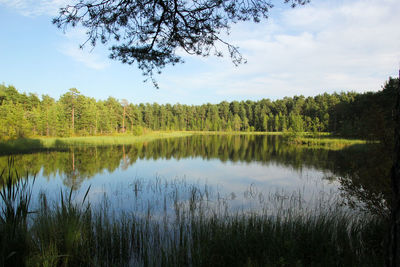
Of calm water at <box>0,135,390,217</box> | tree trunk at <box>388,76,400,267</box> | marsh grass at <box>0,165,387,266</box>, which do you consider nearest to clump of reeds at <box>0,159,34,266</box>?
marsh grass at <box>0,165,387,266</box>

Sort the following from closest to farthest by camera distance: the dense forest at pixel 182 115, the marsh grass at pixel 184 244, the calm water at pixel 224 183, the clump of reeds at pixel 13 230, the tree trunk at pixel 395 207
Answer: the tree trunk at pixel 395 207 → the clump of reeds at pixel 13 230 → the marsh grass at pixel 184 244 → the calm water at pixel 224 183 → the dense forest at pixel 182 115

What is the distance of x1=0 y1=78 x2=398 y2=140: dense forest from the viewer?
78.0 feet

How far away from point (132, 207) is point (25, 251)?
4242 millimetres

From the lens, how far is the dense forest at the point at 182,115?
2378 cm

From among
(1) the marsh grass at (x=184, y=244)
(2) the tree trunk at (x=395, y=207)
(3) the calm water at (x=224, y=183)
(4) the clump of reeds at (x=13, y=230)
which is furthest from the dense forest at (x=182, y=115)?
(4) the clump of reeds at (x=13, y=230)

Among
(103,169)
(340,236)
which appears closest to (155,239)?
(340,236)

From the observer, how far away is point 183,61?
551cm

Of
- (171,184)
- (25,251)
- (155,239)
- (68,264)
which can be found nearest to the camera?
(25,251)

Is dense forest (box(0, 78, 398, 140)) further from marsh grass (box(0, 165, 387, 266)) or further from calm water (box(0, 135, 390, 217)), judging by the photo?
marsh grass (box(0, 165, 387, 266))

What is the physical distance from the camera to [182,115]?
96438mm

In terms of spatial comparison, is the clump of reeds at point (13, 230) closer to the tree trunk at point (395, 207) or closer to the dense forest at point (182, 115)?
the tree trunk at point (395, 207)

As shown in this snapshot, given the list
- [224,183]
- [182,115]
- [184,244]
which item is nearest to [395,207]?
[184,244]

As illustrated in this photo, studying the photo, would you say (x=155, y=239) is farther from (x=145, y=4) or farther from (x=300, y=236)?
(x=145, y=4)

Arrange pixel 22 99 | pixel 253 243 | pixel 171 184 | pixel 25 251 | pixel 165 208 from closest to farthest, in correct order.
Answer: pixel 25 251
pixel 253 243
pixel 165 208
pixel 171 184
pixel 22 99
